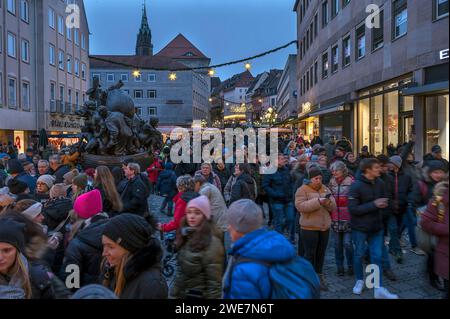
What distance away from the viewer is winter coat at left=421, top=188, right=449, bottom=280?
156 inches

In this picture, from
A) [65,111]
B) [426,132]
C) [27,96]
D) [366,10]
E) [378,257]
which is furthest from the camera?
[65,111]

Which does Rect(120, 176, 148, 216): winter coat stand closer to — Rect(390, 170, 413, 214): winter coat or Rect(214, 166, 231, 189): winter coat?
Rect(214, 166, 231, 189): winter coat

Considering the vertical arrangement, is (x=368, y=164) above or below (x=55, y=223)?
above

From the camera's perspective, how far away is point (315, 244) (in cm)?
647

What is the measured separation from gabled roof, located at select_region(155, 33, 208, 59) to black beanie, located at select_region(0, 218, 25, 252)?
11640cm

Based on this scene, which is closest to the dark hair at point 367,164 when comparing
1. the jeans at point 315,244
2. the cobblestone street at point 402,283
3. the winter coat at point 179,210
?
the jeans at point 315,244

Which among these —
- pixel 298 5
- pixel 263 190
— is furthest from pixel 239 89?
pixel 263 190

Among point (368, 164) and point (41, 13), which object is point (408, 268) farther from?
point (41, 13)

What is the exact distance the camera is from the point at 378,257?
20.4ft

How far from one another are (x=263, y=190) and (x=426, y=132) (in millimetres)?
7704

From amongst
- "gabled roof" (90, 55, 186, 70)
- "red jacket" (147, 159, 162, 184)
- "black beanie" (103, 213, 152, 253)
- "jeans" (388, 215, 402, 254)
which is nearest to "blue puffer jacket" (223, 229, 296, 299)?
"black beanie" (103, 213, 152, 253)

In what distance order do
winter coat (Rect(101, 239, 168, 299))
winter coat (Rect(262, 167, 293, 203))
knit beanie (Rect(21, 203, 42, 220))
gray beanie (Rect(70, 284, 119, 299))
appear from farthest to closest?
1. winter coat (Rect(262, 167, 293, 203))
2. knit beanie (Rect(21, 203, 42, 220))
3. winter coat (Rect(101, 239, 168, 299))
4. gray beanie (Rect(70, 284, 119, 299))

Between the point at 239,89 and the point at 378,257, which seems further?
the point at 239,89
